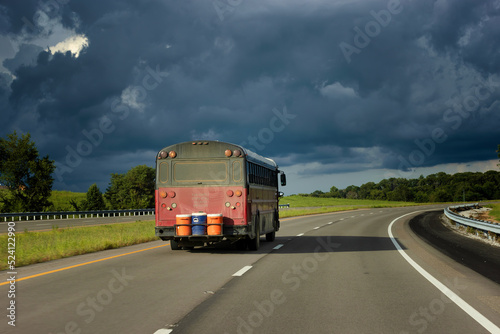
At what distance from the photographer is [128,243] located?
63.2 ft

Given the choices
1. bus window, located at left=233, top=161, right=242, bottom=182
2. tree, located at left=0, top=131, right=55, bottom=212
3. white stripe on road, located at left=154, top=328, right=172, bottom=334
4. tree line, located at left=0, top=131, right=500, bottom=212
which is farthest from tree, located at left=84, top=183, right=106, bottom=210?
white stripe on road, located at left=154, top=328, right=172, bottom=334

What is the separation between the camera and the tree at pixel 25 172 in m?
70.7

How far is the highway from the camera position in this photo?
6.09m

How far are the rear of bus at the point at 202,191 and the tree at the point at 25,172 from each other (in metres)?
61.0

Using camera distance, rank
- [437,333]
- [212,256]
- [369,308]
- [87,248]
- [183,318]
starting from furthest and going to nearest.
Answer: [87,248], [212,256], [369,308], [183,318], [437,333]

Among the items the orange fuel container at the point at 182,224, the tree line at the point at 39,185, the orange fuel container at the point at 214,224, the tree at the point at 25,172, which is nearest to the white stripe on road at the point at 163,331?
the orange fuel container at the point at 214,224

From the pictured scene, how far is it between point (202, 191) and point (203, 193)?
0.07 meters

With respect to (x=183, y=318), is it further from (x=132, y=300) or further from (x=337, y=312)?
(x=337, y=312)

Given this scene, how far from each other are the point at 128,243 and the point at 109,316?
1301 centimetres

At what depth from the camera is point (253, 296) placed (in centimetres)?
799

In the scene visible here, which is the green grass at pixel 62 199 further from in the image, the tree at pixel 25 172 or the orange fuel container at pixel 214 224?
the orange fuel container at pixel 214 224

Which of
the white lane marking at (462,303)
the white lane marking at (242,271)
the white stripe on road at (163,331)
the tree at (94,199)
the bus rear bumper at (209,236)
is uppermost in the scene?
the tree at (94,199)

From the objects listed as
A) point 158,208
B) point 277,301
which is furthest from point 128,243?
point 277,301

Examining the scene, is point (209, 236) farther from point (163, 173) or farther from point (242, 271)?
point (242, 271)
